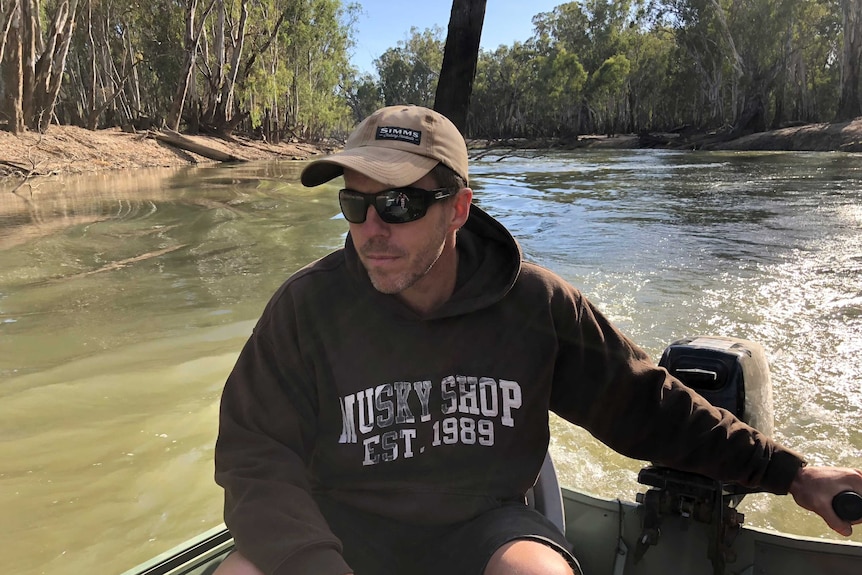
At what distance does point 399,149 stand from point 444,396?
601 mm

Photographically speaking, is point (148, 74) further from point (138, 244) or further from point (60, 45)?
point (138, 244)

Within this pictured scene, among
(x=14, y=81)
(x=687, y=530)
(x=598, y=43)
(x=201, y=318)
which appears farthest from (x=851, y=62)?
(x=687, y=530)

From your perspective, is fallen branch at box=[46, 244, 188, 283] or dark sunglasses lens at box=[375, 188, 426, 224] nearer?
dark sunglasses lens at box=[375, 188, 426, 224]

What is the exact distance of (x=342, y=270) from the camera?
1623 millimetres

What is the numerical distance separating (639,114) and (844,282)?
64.6 meters

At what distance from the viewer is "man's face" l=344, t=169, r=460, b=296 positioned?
1523mm

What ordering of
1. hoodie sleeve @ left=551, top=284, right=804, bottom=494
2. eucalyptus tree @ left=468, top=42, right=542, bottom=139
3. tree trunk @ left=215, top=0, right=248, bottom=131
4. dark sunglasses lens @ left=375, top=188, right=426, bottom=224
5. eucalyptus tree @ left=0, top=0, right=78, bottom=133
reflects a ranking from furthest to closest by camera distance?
1. eucalyptus tree @ left=468, top=42, right=542, bottom=139
2. tree trunk @ left=215, top=0, right=248, bottom=131
3. eucalyptus tree @ left=0, top=0, right=78, bottom=133
4. hoodie sleeve @ left=551, top=284, right=804, bottom=494
5. dark sunglasses lens @ left=375, top=188, right=426, bottom=224

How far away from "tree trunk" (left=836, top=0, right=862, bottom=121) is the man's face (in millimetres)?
39896

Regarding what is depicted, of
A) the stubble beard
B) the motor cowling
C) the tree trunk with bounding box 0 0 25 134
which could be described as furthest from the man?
the tree trunk with bounding box 0 0 25 134

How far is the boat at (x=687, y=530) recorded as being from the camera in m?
1.56

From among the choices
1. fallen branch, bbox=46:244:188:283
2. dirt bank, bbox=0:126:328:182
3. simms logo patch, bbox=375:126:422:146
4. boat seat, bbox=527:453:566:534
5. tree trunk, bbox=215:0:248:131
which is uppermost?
tree trunk, bbox=215:0:248:131

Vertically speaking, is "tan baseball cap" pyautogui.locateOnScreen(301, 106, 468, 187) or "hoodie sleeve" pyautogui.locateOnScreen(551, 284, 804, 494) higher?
"tan baseball cap" pyautogui.locateOnScreen(301, 106, 468, 187)

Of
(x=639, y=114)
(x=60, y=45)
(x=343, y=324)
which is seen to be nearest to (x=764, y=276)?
(x=343, y=324)

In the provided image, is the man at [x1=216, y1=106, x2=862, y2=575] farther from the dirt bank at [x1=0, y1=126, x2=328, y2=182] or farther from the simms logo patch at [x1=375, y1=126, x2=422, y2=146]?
the dirt bank at [x1=0, y1=126, x2=328, y2=182]
